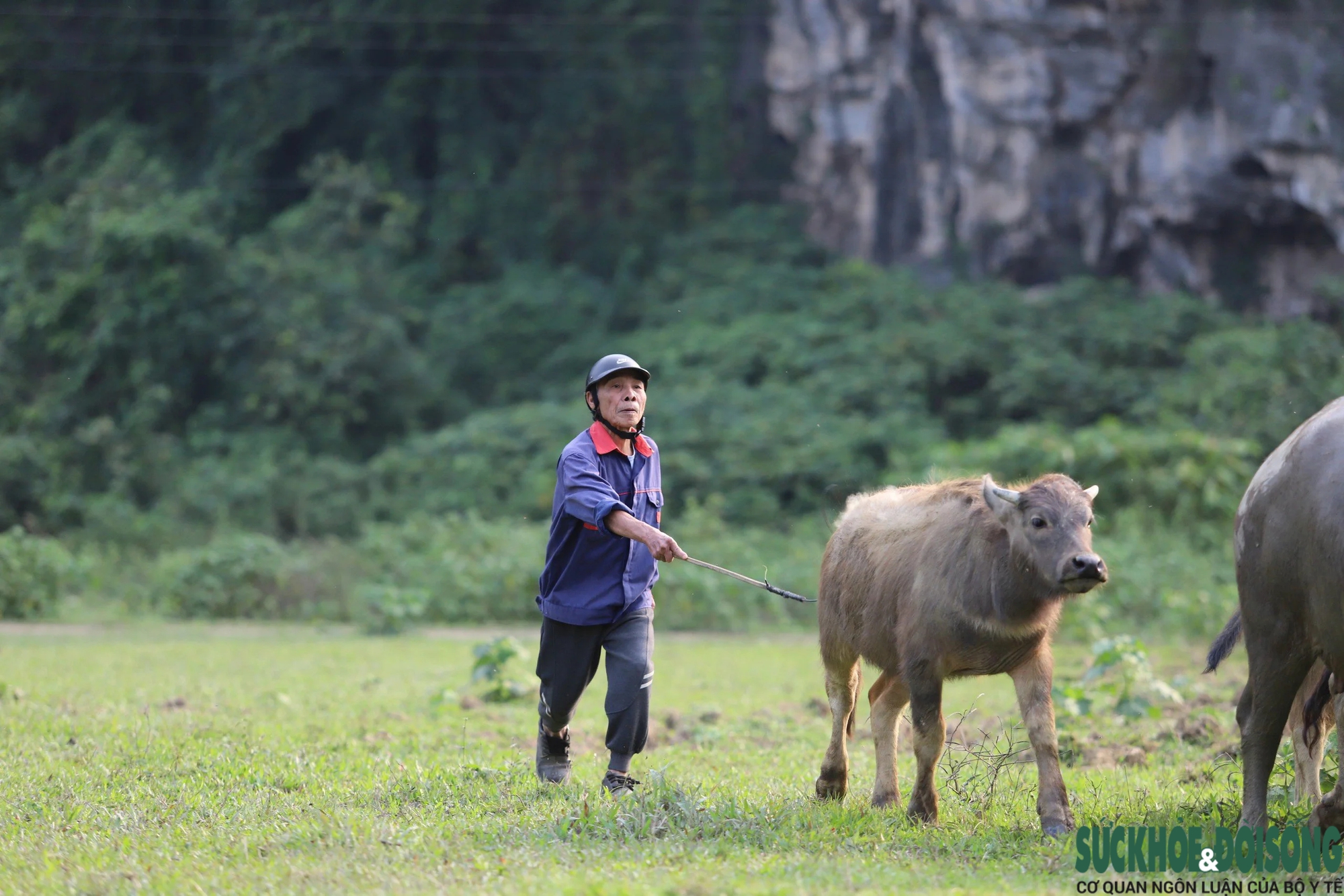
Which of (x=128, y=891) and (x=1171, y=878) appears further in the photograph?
(x=1171, y=878)

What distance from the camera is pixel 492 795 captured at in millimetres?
6715

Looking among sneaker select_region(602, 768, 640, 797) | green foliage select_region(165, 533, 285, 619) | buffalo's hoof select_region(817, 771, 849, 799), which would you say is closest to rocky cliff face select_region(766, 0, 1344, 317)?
green foliage select_region(165, 533, 285, 619)

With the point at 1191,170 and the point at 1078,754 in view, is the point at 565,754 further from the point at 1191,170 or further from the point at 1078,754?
the point at 1191,170

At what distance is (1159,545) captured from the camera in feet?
68.2

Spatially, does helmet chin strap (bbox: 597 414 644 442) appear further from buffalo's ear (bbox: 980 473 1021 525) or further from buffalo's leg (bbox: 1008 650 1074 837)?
buffalo's leg (bbox: 1008 650 1074 837)

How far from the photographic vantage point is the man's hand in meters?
6.12

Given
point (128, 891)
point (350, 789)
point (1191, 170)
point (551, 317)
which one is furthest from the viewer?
point (551, 317)

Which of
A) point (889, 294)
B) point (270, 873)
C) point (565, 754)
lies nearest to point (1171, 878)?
point (565, 754)

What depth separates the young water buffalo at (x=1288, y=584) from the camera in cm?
579

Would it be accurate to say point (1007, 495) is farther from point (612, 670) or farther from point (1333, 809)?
point (612, 670)

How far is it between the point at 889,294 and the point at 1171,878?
2513 cm

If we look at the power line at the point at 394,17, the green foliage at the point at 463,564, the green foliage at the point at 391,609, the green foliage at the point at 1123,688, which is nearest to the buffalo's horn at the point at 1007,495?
the green foliage at the point at 1123,688

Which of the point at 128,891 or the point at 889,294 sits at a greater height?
the point at 889,294

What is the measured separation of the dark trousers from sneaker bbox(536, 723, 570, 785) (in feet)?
0.66
